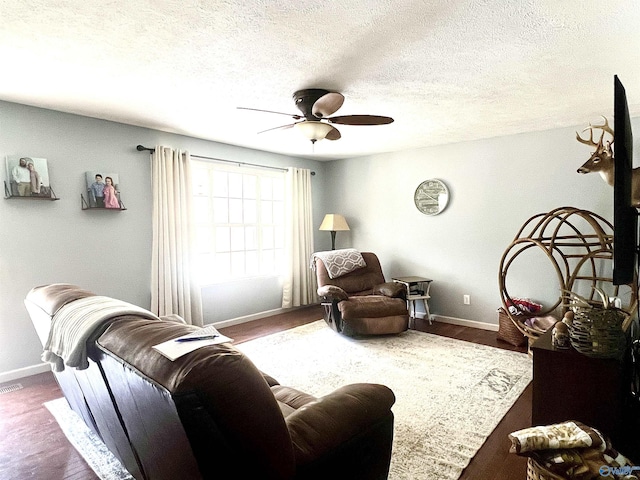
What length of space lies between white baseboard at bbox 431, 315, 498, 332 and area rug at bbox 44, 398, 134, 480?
3882mm

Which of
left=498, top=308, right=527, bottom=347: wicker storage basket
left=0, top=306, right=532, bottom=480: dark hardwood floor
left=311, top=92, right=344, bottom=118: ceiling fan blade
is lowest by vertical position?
left=0, top=306, right=532, bottom=480: dark hardwood floor

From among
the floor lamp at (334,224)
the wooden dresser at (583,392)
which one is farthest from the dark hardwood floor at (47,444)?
the floor lamp at (334,224)

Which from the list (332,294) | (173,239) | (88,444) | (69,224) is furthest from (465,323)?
(69,224)

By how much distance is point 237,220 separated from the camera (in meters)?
4.96

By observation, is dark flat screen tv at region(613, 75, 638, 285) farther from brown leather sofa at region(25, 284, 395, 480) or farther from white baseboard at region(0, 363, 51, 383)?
white baseboard at region(0, 363, 51, 383)

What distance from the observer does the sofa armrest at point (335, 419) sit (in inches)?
48.1

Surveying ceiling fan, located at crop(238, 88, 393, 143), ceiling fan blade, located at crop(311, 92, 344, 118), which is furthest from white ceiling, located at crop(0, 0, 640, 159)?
ceiling fan blade, located at crop(311, 92, 344, 118)

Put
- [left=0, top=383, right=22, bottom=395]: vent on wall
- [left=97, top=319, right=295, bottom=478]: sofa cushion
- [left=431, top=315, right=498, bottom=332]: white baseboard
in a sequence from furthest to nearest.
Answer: [left=431, top=315, right=498, bottom=332]: white baseboard < [left=0, top=383, right=22, bottom=395]: vent on wall < [left=97, top=319, right=295, bottom=478]: sofa cushion

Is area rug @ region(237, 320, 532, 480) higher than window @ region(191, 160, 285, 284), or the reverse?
window @ region(191, 160, 285, 284)

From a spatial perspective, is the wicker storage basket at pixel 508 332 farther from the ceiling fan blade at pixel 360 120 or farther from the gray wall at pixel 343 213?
the ceiling fan blade at pixel 360 120

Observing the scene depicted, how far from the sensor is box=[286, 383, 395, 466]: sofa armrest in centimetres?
122

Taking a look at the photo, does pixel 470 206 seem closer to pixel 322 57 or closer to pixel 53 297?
pixel 322 57

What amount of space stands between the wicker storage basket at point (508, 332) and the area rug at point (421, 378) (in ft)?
0.91

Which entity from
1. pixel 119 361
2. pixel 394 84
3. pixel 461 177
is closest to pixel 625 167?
pixel 394 84
